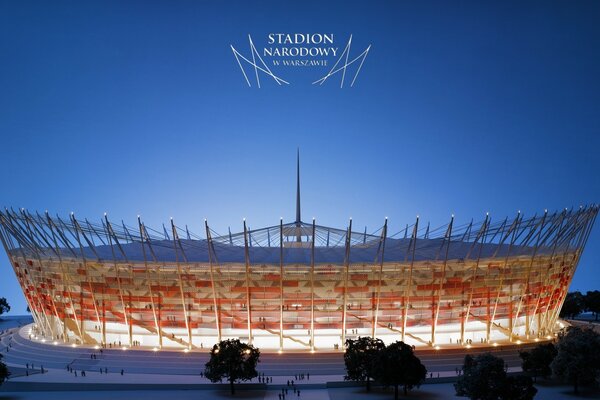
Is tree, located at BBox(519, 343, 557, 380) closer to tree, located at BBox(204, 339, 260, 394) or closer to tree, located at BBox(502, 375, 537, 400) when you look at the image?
tree, located at BBox(502, 375, 537, 400)

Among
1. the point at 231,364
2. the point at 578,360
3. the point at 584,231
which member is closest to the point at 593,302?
the point at 584,231

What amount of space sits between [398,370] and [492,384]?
739 cm

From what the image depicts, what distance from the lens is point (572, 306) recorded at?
102 meters

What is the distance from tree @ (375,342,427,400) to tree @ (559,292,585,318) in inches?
2232

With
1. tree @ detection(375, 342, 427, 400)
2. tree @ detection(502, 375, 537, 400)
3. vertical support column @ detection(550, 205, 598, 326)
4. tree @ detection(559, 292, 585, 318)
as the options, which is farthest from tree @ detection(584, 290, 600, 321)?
tree @ detection(502, 375, 537, 400)

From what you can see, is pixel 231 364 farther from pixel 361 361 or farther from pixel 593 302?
pixel 593 302

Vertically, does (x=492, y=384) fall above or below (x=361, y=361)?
below

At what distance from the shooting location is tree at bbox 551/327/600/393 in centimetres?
5100

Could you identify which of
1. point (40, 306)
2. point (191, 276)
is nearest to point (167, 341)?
point (191, 276)

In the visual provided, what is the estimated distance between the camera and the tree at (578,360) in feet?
167

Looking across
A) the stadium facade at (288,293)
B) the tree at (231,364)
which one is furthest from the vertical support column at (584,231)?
the tree at (231,364)

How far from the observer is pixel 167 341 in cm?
6575

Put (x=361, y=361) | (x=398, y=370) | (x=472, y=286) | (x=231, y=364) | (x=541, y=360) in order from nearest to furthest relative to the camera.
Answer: (x=398, y=370) < (x=231, y=364) < (x=361, y=361) < (x=541, y=360) < (x=472, y=286)

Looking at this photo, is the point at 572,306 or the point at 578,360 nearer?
the point at 578,360
